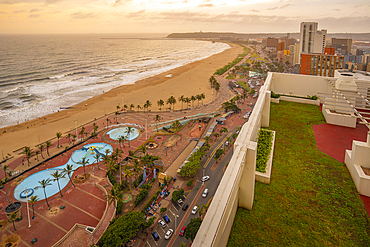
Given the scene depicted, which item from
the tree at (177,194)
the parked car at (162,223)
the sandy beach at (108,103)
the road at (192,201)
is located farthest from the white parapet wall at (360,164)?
the sandy beach at (108,103)

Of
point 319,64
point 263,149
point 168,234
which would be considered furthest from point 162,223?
point 319,64

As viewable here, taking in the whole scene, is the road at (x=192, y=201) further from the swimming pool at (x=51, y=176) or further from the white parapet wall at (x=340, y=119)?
the white parapet wall at (x=340, y=119)

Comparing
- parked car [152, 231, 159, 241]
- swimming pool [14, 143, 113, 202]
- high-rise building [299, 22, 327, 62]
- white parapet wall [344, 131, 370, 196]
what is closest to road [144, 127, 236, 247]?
parked car [152, 231, 159, 241]

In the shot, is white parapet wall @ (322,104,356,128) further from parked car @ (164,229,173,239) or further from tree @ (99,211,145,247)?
tree @ (99,211,145,247)

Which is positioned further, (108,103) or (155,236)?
(108,103)

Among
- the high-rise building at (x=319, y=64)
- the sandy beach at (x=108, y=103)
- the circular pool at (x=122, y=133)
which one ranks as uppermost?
the high-rise building at (x=319, y=64)

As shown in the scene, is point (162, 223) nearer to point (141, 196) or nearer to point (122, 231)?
point (122, 231)
